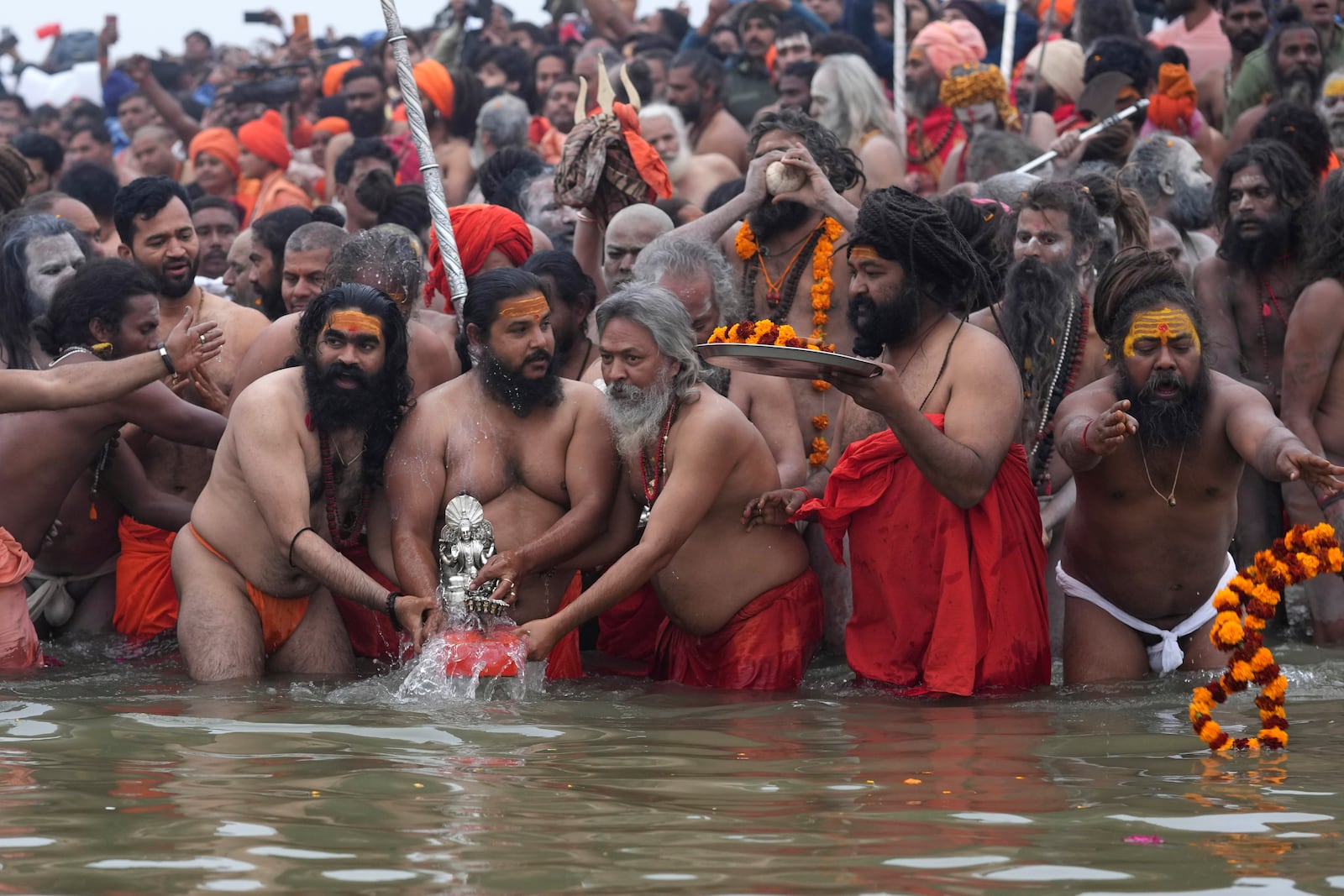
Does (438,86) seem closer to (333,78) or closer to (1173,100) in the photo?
(333,78)

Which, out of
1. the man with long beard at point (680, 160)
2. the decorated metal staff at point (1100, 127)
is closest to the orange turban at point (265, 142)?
the man with long beard at point (680, 160)

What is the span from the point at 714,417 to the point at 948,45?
16.7 ft

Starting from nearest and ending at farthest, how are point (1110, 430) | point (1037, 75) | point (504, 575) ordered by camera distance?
point (1110, 430), point (504, 575), point (1037, 75)

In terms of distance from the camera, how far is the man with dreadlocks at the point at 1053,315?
6.37 metres

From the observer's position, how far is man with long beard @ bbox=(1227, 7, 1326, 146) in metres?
8.84

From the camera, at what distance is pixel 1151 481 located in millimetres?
5613

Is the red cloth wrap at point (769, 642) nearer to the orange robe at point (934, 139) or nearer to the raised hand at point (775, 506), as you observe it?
the raised hand at point (775, 506)

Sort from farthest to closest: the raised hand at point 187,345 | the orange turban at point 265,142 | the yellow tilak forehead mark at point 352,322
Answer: the orange turban at point 265,142, the yellow tilak forehead mark at point 352,322, the raised hand at point 187,345

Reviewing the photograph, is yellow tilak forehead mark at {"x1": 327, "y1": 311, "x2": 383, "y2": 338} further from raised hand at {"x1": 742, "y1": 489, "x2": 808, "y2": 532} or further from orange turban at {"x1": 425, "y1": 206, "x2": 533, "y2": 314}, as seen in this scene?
raised hand at {"x1": 742, "y1": 489, "x2": 808, "y2": 532}

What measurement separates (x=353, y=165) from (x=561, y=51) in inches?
112

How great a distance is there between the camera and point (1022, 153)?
8.59 meters

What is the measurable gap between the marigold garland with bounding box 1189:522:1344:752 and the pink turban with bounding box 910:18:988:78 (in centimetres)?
579

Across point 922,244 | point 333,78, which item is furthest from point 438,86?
point 922,244

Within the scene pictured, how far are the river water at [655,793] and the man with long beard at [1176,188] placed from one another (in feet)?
9.30
